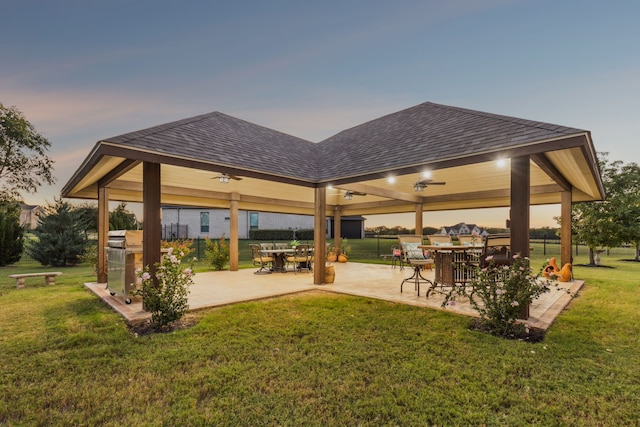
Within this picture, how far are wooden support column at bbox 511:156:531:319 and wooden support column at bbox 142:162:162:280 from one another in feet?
19.0

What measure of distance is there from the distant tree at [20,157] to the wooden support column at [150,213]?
1696 centimetres

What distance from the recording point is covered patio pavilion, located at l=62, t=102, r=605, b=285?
15.7 feet

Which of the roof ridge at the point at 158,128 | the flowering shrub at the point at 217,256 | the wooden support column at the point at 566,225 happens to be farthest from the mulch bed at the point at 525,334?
the flowering shrub at the point at 217,256

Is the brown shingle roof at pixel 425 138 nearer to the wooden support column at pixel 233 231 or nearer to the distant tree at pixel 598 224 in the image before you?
the wooden support column at pixel 233 231

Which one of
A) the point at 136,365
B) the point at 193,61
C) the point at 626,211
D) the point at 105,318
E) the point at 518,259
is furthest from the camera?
the point at 626,211

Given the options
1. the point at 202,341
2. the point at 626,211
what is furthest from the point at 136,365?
the point at 626,211

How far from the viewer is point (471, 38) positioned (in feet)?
26.6

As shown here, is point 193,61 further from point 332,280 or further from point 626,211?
point 626,211

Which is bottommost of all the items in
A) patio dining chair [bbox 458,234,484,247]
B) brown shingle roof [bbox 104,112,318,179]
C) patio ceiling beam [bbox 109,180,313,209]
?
patio dining chair [bbox 458,234,484,247]

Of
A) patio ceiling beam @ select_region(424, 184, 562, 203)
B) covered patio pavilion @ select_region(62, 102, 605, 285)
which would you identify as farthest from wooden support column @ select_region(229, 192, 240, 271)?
patio ceiling beam @ select_region(424, 184, 562, 203)

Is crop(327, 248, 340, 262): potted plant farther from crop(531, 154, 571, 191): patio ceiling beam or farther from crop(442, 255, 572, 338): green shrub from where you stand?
crop(442, 255, 572, 338): green shrub

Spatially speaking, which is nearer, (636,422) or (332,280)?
(636,422)

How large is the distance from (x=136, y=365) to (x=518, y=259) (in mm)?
5046

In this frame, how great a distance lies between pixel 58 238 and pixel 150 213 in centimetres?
1306
